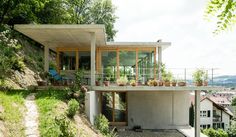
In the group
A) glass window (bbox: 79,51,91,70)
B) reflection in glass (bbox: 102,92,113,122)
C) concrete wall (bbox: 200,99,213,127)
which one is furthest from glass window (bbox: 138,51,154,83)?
concrete wall (bbox: 200,99,213,127)

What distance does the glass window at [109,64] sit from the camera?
19719 mm

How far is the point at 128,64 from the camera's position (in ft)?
66.8

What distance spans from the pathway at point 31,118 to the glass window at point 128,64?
8.31 m

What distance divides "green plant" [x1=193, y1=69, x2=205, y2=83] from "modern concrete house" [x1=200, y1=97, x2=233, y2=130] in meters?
31.1

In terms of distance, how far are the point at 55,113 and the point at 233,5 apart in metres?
9.84

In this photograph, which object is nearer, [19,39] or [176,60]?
[176,60]

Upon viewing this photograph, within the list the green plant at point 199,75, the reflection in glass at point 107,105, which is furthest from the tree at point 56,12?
the green plant at point 199,75

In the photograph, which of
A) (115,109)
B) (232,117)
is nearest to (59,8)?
(115,109)

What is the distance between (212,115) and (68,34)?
38.8m

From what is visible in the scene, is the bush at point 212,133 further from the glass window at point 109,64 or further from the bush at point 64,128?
the bush at point 64,128

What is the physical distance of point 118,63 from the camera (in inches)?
765

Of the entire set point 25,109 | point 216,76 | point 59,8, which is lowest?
point 25,109

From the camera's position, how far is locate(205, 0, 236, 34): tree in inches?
40.8

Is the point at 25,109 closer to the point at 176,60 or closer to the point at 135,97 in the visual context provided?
the point at 135,97
